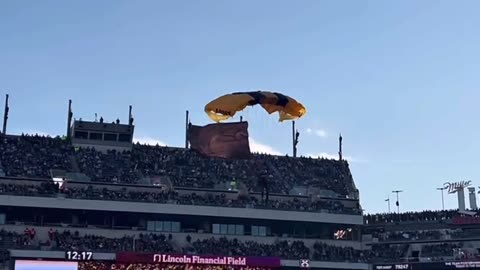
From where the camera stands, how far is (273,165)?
321 feet

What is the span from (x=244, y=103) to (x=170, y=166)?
55.5 feet

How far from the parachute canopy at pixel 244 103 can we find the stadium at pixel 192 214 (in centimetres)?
955

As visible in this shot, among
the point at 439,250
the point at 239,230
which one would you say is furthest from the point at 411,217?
the point at 239,230

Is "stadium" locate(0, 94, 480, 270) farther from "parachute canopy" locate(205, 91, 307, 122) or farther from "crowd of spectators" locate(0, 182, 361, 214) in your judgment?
"parachute canopy" locate(205, 91, 307, 122)

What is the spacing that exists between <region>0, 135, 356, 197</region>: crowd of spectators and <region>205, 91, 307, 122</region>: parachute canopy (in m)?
12.5

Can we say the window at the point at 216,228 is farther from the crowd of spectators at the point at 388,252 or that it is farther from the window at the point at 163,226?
the crowd of spectators at the point at 388,252

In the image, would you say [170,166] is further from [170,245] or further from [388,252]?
[388,252]

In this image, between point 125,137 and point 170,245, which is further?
point 125,137

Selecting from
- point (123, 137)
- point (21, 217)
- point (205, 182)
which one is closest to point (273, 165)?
point (205, 182)

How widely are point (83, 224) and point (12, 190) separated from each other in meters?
7.96

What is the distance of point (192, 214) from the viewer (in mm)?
81125

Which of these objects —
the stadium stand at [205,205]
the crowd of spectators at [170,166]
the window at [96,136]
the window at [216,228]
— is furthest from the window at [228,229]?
the window at [96,136]

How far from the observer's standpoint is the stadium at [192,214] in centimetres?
7538

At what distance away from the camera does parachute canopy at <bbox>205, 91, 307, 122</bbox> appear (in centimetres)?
7644
